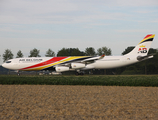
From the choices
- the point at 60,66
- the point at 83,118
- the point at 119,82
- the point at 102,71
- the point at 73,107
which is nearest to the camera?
the point at 83,118

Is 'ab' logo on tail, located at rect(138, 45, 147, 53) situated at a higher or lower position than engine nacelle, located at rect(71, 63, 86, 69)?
higher

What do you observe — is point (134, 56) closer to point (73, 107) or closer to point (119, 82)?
point (119, 82)

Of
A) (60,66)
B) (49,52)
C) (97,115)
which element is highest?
(49,52)

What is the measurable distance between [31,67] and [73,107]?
94.3 ft

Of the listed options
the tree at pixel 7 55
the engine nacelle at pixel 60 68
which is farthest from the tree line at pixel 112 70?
the engine nacelle at pixel 60 68

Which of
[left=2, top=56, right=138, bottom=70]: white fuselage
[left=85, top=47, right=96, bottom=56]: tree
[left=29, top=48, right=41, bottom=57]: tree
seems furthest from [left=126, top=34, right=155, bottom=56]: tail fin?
[left=29, top=48, right=41, bottom=57]: tree

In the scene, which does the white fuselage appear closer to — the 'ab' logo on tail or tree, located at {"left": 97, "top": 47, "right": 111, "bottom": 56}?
the 'ab' logo on tail

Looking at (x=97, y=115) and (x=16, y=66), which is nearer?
(x=97, y=115)

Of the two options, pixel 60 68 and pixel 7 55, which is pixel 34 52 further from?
pixel 60 68

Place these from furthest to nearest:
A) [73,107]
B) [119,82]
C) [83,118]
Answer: [119,82] → [73,107] → [83,118]

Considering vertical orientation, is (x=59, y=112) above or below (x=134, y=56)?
below

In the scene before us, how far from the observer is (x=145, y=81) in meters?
23.9

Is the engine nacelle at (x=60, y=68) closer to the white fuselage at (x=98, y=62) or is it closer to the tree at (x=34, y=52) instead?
the white fuselage at (x=98, y=62)

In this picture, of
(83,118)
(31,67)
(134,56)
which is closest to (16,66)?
(31,67)
